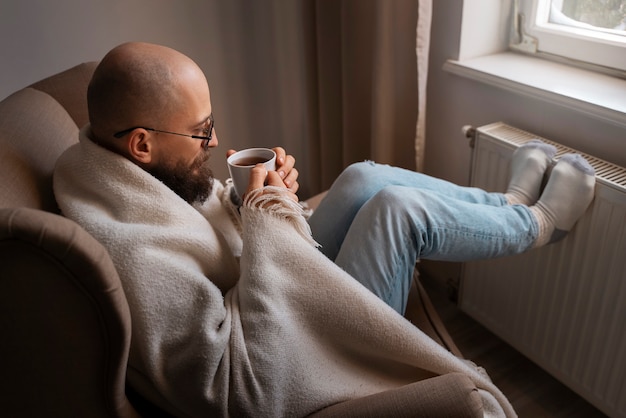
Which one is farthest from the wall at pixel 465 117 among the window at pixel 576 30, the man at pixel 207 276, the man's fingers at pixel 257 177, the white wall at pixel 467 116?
the man's fingers at pixel 257 177

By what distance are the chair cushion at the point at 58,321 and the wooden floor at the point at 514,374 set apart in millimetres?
1147

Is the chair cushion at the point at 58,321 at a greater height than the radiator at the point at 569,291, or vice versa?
the chair cushion at the point at 58,321

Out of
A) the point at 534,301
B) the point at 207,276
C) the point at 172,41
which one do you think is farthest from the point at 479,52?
the point at 207,276

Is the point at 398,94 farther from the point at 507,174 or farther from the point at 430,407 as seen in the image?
the point at 430,407

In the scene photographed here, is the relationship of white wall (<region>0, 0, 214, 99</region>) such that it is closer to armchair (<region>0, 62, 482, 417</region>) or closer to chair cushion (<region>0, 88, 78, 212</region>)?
chair cushion (<region>0, 88, 78, 212</region>)

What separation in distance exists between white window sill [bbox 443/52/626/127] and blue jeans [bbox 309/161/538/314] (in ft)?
0.91

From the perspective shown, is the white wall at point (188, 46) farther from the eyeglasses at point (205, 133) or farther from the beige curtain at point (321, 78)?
the eyeglasses at point (205, 133)

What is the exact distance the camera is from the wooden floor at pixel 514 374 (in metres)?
1.57

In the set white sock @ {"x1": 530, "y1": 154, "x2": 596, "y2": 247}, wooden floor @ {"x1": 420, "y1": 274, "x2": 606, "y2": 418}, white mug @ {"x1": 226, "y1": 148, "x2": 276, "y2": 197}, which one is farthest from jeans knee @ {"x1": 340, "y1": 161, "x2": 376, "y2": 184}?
wooden floor @ {"x1": 420, "y1": 274, "x2": 606, "y2": 418}

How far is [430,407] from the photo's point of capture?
0.89 m

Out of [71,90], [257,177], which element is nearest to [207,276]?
[257,177]

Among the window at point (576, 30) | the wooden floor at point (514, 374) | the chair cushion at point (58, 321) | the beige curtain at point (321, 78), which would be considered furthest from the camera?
the beige curtain at point (321, 78)

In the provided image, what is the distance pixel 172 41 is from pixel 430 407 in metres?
1.44

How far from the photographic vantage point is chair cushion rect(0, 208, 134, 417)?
71cm
